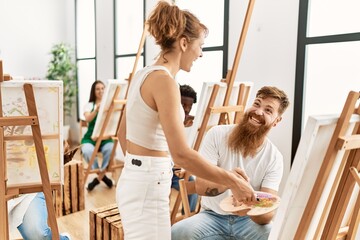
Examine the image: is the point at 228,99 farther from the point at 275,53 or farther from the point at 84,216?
the point at 84,216

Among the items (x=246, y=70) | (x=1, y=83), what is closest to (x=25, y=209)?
(x=1, y=83)

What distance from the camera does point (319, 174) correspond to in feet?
3.88

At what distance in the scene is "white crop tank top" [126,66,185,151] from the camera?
1.32 meters

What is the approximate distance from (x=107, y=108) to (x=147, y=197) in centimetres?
252

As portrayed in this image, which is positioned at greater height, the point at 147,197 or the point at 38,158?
the point at 147,197

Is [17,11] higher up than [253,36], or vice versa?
[253,36]

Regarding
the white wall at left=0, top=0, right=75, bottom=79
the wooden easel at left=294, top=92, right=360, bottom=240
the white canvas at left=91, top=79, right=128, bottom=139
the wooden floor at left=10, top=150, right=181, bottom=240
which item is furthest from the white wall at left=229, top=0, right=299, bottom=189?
the white wall at left=0, top=0, right=75, bottom=79

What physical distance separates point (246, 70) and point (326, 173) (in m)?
2.15

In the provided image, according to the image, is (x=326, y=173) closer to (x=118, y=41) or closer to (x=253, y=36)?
(x=253, y=36)

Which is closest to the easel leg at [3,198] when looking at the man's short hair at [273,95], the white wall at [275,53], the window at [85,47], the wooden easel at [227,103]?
the wooden easel at [227,103]

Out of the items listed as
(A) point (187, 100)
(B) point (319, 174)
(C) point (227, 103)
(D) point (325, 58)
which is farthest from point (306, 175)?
(A) point (187, 100)

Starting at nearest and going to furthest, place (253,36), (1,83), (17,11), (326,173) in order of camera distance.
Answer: (326,173) → (1,83) → (253,36) → (17,11)

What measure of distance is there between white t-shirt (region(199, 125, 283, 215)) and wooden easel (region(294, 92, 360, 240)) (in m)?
0.60

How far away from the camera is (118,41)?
533 centimetres
